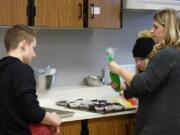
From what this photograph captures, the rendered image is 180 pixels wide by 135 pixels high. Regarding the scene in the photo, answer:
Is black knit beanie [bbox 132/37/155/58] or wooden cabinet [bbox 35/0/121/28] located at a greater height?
wooden cabinet [bbox 35/0/121/28]

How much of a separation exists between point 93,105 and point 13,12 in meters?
0.81

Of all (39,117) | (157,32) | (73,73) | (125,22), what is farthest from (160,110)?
(125,22)

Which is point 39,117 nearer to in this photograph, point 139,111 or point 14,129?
point 14,129

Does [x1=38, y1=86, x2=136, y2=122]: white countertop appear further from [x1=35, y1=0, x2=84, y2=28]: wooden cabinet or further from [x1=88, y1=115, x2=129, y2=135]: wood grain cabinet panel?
[x1=35, y1=0, x2=84, y2=28]: wooden cabinet

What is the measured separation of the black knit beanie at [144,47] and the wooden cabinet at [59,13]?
1.40 ft

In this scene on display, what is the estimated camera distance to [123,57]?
3.20 meters

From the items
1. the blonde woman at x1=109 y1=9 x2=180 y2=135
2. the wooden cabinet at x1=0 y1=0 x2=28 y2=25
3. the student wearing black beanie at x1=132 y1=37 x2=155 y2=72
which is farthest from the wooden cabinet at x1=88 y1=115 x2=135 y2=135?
the wooden cabinet at x1=0 y1=0 x2=28 y2=25

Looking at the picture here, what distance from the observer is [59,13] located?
2.42m

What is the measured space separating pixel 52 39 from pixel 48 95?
0.42 metres

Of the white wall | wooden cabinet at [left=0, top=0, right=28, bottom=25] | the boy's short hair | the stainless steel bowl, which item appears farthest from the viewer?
the stainless steel bowl

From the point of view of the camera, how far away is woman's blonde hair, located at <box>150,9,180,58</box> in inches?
74.4

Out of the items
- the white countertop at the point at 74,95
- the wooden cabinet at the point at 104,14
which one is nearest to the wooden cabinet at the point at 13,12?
the wooden cabinet at the point at 104,14

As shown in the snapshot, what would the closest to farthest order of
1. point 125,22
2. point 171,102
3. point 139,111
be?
point 171,102 → point 139,111 → point 125,22

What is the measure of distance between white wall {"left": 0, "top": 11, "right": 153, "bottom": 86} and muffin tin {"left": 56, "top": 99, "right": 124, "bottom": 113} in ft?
0.95
